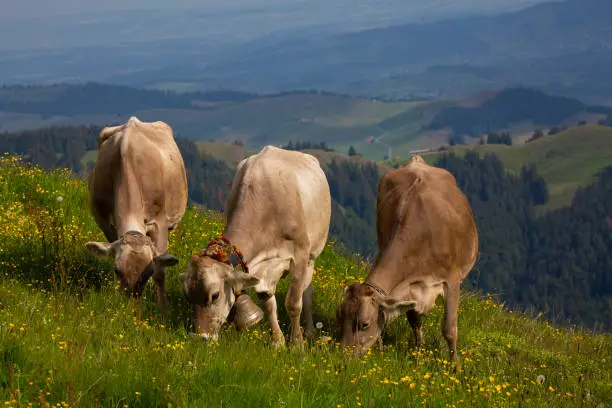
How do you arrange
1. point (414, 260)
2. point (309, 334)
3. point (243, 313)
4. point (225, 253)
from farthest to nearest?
point (309, 334), point (414, 260), point (243, 313), point (225, 253)

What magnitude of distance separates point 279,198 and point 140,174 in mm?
3094

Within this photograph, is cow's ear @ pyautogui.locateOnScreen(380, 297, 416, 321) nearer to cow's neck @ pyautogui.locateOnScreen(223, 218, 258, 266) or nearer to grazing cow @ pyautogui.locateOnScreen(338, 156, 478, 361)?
grazing cow @ pyautogui.locateOnScreen(338, 156, 478, 361)

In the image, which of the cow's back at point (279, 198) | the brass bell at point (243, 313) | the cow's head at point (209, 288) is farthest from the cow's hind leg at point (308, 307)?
the cow's head at point (209, 288)

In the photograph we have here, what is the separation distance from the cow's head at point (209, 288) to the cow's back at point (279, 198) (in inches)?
50.1

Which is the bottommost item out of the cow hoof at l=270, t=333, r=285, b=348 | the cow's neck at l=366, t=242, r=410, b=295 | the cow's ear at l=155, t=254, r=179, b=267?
the cow hoof at l=270, t=333, r=285, b=348

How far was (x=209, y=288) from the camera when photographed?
9688mm

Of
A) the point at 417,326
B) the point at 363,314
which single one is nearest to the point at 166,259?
the point at 363,314

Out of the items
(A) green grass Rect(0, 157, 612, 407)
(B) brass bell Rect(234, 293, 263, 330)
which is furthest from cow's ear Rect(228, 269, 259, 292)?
(A) green grass Rect(0, 157, 612, 407)

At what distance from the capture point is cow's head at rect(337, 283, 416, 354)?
10344 mm

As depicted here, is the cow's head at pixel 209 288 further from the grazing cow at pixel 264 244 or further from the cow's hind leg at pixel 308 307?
the cow's hind leg at pixel 308 307

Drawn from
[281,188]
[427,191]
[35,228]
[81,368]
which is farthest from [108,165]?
[81,368]

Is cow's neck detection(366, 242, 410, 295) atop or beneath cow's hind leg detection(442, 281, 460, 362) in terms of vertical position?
atop

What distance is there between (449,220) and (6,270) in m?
7.32

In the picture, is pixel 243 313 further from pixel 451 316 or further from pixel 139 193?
pixel 139 193
